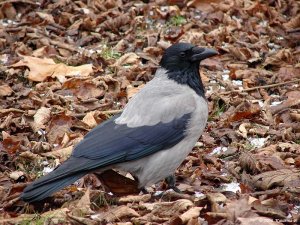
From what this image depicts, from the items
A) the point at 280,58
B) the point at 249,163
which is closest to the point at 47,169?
the point at 249,163

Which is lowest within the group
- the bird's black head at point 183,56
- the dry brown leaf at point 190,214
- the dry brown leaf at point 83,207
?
the dry brown leaf at point 83,207

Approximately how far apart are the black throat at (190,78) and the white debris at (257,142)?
96cm

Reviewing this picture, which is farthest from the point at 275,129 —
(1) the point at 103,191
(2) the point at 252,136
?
(1) the point at 103,191

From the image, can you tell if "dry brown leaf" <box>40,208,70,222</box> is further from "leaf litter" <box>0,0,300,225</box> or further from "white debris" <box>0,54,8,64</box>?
"white debris" <box>0,54,8,64</box>

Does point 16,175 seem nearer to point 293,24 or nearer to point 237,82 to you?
point 237,82

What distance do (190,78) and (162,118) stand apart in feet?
1.65

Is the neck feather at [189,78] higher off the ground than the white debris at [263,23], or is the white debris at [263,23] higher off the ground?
the neck feather at [189,78]

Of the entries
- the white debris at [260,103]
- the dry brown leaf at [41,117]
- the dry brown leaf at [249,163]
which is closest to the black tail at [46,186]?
the dry brown leaf at [249,163]

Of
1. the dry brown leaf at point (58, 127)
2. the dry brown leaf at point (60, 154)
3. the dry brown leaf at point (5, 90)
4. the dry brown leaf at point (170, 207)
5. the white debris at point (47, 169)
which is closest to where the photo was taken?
the dry brown leaf at point (170, 207)

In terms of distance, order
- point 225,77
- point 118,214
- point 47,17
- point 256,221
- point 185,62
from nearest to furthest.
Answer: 1. point 256,221
2. point 118,214
3. point 185,62
4. point 225,77
5. point 47,17

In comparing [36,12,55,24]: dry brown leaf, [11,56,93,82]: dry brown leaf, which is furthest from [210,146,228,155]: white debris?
[36,12,55,24]: dry brown leaf

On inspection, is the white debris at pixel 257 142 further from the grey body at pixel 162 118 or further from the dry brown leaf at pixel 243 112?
the grey body at pixel 162 118

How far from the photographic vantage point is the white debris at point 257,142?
684cm

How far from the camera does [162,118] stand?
5.95 meters
